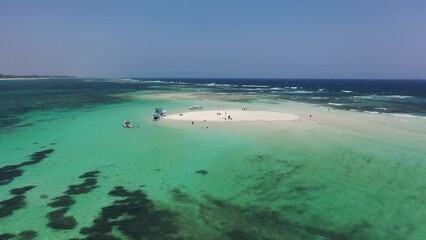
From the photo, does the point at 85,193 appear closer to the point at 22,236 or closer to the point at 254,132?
the point at 22,236

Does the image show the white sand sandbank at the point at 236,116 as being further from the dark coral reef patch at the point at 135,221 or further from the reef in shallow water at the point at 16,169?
the dark coral reef patch at the point at 135,221

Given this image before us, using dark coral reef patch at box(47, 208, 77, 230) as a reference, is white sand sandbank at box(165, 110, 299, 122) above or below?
above

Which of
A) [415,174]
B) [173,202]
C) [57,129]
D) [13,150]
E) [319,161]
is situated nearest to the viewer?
[173,202]

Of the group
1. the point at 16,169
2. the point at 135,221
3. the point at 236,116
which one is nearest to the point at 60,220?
the point at 135,221

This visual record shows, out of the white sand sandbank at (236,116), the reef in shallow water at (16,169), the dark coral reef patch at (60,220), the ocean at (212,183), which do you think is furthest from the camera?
the white sand sandbank at (236,116)

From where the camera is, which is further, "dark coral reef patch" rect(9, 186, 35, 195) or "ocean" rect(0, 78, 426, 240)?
"dark coral reef patch" rect(9, 186, 35, 195)

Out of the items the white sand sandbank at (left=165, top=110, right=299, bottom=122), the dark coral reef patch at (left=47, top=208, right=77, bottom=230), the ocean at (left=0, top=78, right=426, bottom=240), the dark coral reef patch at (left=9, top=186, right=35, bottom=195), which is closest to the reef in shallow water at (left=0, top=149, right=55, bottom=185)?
the ocean at (left=0, top=78, right=426, bottom=240)

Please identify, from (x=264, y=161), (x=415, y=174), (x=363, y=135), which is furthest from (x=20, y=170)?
(x=363, y=135)

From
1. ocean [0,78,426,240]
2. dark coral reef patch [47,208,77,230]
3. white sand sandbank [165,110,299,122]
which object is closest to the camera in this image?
dark coral reef patch [47,208,77,230]

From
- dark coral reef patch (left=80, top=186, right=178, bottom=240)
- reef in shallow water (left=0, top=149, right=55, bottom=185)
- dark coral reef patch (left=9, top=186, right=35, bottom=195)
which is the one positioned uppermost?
dark coral reef patch (left=80, top=186, right=178, bottom=240)

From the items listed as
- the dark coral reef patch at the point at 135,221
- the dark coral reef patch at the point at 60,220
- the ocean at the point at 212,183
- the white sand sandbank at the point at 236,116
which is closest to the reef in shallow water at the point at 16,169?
the ocean at the point at 212,183

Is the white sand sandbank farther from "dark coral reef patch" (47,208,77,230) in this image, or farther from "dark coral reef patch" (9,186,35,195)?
"dark coral reef patch" (47,208,77,230)
